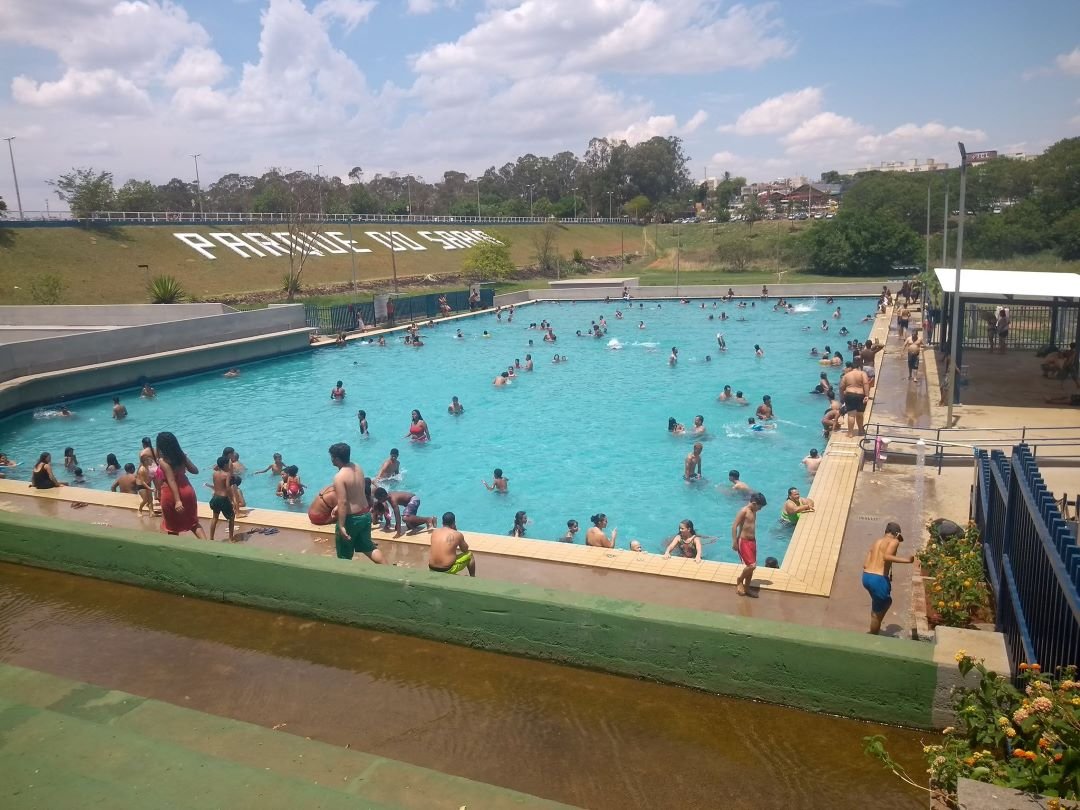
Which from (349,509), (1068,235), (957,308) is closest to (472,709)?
(349,509)

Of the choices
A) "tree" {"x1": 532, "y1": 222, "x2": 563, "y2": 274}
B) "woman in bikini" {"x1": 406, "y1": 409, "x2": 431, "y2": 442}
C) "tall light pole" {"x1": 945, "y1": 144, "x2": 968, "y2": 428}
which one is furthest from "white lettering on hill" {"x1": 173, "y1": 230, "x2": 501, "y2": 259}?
"tall light pole" {"x1": 945, "y1": 144, "x2": 968, "y2": 428}

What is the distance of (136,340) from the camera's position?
23547 mm

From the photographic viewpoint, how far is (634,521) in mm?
12992

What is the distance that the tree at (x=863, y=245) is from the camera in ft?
157

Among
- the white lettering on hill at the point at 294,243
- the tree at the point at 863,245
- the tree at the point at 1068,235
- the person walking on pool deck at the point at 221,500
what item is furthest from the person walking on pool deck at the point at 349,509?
the tree at the point at 1068,235

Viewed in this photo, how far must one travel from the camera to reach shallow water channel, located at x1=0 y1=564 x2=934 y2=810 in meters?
4.10

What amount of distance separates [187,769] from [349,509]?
11.0 ft

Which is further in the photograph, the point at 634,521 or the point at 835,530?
the point at 634,521

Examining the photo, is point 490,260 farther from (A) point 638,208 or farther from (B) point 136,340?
(A) point 638,208

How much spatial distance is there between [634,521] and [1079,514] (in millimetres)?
6446

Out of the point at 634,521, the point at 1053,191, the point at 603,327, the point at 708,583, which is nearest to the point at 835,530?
the point at 708,583

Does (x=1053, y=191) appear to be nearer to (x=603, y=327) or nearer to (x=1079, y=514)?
(x=603, y=327)

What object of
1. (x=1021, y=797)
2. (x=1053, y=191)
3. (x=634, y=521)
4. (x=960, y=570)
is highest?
(x=1053, y=191)

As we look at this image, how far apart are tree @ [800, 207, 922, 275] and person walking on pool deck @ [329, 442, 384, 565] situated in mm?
47772
